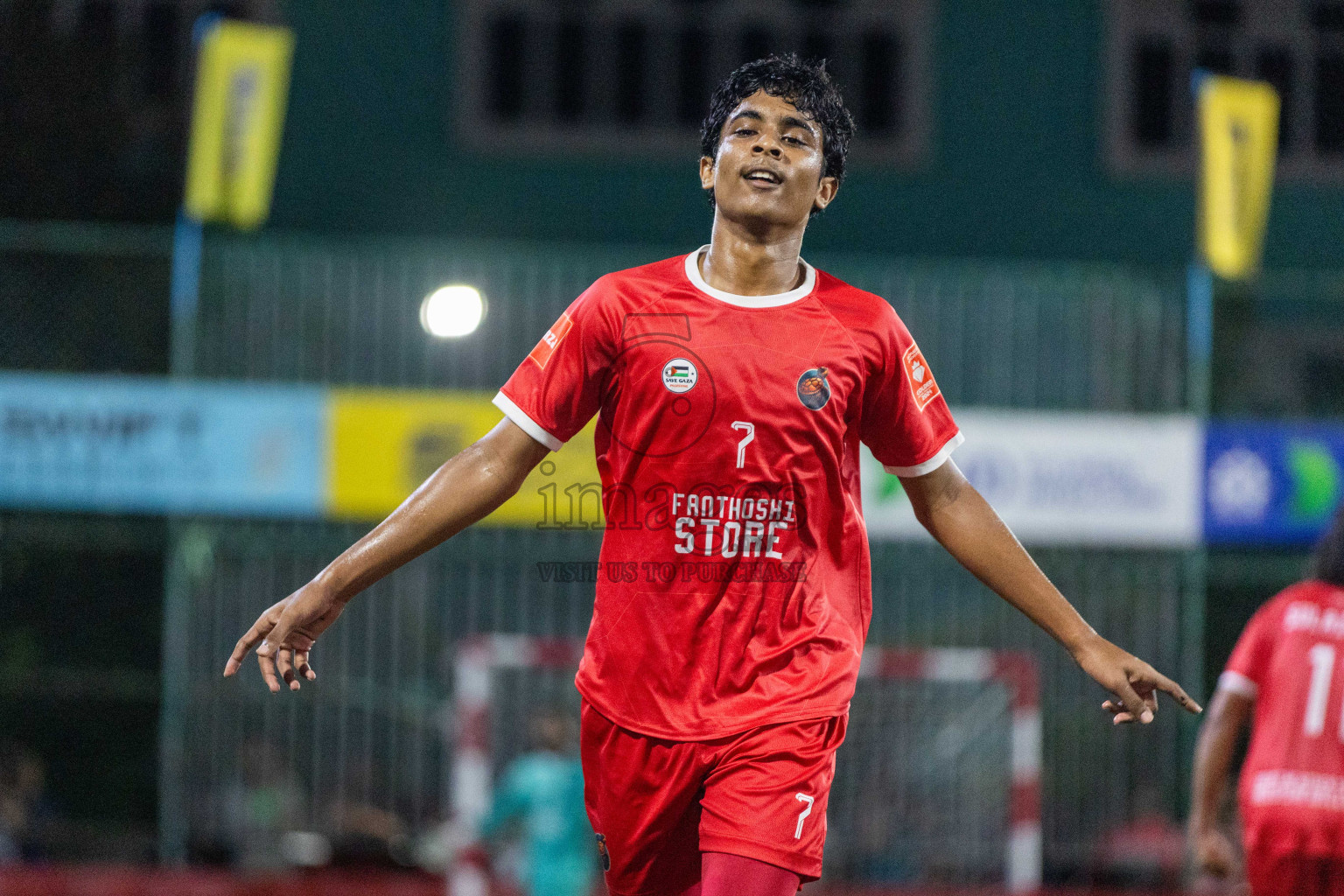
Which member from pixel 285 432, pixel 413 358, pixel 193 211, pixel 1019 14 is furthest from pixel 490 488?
pixel 1019 14

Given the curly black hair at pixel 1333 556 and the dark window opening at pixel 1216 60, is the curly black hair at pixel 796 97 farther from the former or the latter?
the dark window opening at pixel 1216 60

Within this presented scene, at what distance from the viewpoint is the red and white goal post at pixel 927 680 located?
9773 mm

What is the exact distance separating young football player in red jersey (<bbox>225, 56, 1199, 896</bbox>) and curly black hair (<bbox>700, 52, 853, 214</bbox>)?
0.02 m

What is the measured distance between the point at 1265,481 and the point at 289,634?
821cm

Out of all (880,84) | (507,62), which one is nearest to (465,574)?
(507,62)

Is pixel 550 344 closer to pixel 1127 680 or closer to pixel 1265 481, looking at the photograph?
pixel 1127 680

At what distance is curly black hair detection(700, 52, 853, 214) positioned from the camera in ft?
12.1

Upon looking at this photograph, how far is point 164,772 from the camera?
993cm

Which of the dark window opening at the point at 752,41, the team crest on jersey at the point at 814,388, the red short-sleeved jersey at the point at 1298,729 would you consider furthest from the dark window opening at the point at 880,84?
the team crest on jersey at the point at 814,388

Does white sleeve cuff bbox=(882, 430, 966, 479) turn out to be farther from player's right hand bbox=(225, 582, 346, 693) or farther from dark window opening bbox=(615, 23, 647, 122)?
dark window opening bbox=(615, 23, 647, 122)

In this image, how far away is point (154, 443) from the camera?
32.1ft

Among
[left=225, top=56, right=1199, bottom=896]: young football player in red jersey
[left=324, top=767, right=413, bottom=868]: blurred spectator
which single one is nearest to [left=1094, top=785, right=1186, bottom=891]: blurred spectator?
[left=324, top=767, right=413, bottom=868]: blurred spectator

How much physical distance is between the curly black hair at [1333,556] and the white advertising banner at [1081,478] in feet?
17.2

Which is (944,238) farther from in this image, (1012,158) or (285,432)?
(285,432)
